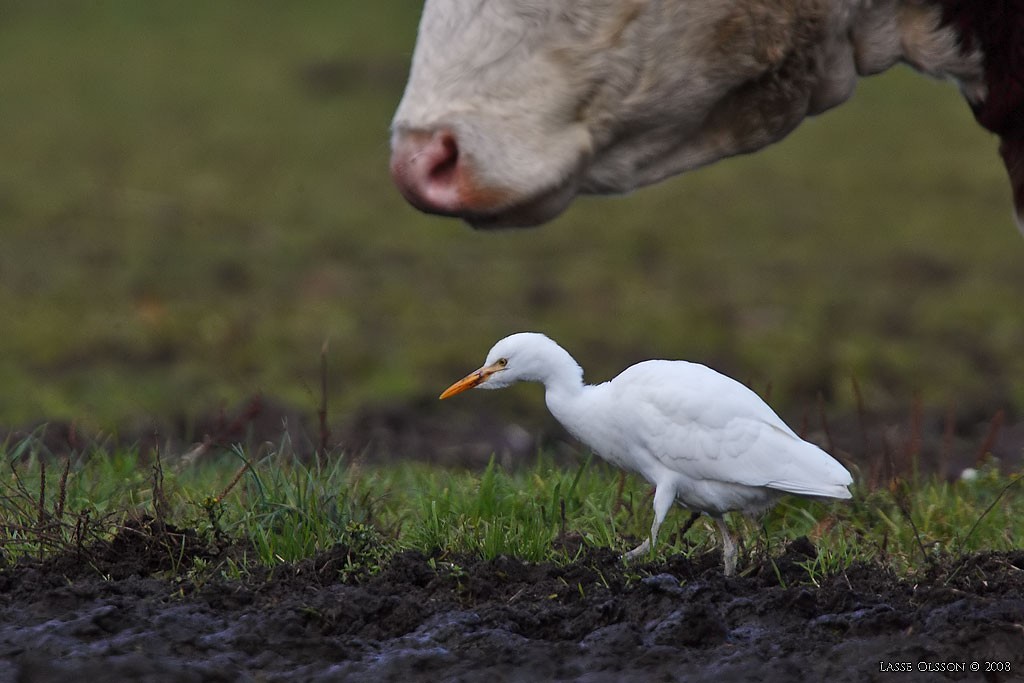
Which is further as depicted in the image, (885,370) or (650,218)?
(650,218)

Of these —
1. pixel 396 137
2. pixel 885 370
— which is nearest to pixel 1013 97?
pixel 396 137

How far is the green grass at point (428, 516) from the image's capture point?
140 inches

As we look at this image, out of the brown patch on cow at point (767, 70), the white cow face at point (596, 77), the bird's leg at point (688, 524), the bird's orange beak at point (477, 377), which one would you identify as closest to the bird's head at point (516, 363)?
the bird's orange beak at point (477, 377)

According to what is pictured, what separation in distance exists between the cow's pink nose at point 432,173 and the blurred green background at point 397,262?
1.16 meters

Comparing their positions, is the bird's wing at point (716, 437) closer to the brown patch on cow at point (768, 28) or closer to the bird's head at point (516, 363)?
the bird's head at point (516, 363)

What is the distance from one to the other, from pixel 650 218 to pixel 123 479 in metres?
9.33

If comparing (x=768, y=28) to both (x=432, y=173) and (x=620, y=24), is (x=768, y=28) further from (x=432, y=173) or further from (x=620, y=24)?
(x=432, y=173)

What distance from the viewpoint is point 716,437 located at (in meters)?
3.60

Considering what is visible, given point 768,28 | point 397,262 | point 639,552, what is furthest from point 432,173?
point 397,262

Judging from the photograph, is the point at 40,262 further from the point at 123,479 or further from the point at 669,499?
the point at 669,499

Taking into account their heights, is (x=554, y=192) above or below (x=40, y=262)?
above

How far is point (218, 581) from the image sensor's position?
333 centimetres

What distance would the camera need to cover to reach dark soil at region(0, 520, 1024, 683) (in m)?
2.89

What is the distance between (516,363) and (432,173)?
59 centimetres
